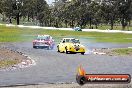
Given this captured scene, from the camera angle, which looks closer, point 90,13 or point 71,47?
point 71,47

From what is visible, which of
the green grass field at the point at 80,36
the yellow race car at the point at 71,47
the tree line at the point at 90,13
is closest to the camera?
the yellow race car at the point at 71,47

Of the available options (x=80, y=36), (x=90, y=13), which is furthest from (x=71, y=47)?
(x=90, y=13)

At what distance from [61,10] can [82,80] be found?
143662 millimetres

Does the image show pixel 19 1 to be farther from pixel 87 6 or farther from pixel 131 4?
pixel 131 4

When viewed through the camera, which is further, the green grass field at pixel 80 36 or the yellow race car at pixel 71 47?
the green grass field at pixel 80 36

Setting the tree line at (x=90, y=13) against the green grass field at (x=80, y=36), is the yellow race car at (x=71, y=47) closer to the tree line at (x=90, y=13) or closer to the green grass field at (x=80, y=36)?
the green grass field at (x=80, y=36)

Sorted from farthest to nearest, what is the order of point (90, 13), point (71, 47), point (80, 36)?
point (90, 13)
point (80, 36)
point (71, 47)

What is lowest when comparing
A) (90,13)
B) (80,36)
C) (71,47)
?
(80,36)

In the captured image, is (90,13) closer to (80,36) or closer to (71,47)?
(80,36)

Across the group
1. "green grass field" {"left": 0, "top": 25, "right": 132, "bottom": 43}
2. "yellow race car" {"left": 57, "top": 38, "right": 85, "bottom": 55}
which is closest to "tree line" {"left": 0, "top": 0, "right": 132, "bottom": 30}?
"green grass field" {"left": 0, "top": 25, "right": 132, "bottom": 43}

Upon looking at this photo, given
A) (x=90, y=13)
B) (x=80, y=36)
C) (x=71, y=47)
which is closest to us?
(x=71, y=47)

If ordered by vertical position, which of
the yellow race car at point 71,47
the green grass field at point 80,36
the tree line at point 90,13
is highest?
the tree line at point 90,13

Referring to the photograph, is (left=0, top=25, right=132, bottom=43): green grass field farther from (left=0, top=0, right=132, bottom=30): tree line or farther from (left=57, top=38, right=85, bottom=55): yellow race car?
(left=0, top=0, right=132, bottom=30): tree line

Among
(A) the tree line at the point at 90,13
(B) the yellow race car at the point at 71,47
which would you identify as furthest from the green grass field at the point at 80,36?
(A) the tree line at the point at 90,13
